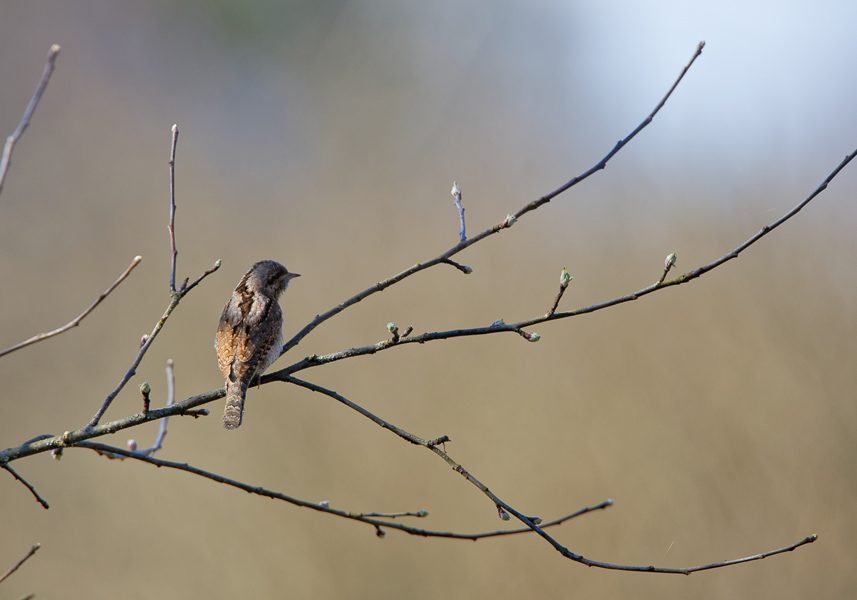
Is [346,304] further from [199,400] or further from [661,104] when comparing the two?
[661,104]

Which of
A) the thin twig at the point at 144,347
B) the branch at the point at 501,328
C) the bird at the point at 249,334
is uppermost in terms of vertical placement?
the bird at the point at 249,334

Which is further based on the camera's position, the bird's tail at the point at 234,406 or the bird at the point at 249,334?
the bird at the point at 249,334

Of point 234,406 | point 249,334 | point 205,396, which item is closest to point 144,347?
point 205,396

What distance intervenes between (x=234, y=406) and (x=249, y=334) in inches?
14.5

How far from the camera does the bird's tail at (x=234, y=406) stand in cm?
241

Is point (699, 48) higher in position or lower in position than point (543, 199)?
higher

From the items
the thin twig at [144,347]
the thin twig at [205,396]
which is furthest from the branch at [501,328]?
the thin twig at [144,347]

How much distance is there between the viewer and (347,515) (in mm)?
1824

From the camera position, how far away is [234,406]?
2467mm

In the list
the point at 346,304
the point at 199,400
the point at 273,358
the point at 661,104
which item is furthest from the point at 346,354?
the point at 661,104

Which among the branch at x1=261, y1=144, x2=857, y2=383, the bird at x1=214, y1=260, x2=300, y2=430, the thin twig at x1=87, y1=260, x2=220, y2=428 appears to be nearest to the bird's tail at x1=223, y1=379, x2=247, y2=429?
the bird at x1=214, y1=260, x2=300, y2=430

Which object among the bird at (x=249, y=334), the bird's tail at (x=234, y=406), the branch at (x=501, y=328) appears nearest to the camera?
the branch at (x=501, y=328)

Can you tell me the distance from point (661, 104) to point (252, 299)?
2017 millimetres

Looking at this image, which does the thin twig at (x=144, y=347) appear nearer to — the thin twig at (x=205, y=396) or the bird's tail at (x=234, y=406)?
the thin twig at (x=205, y=396)
